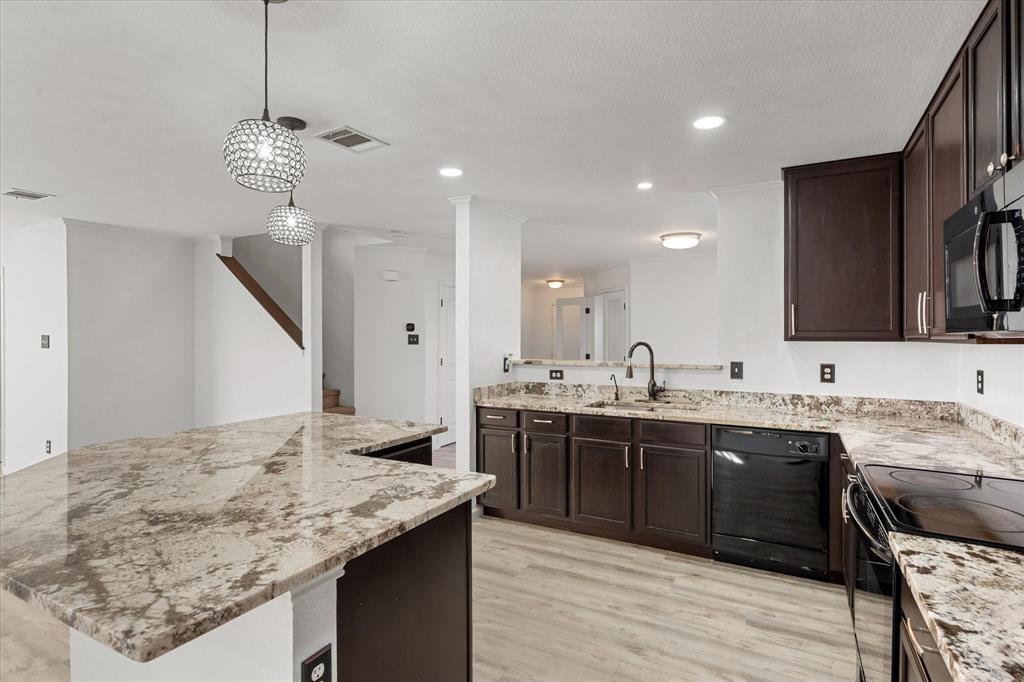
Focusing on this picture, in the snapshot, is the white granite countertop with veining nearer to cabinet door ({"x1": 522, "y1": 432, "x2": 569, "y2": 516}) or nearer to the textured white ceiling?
cabinet door ({"x1": 522, "y1": 432, "x2": 569, "y2": 516})

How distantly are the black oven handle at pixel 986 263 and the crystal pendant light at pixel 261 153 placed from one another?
1.88 meters

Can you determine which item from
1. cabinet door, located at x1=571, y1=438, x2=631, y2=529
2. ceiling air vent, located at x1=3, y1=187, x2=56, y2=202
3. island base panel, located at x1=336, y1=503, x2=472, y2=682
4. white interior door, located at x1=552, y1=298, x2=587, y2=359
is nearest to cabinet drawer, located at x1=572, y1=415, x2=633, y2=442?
cabinet door, located at x1=571, y1=438, x2=631, y2=529

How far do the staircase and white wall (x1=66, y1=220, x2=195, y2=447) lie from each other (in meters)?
1.50

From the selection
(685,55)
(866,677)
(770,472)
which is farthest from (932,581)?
(770,472)

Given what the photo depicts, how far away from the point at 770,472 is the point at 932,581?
2.02 m

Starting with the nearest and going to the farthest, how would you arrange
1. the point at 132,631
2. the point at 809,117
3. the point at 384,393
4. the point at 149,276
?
the point at 132,631
the point at 809,117
the point at 149,276
the point at 384,393

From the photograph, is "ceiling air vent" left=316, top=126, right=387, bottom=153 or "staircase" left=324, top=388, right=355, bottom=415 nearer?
"ceiling air vent" left=316, top=126, right=387, bottom=153

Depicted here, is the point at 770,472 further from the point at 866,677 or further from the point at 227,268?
the point at 227,268

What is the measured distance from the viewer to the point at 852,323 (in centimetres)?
306

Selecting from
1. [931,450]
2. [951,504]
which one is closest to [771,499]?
[931,450]

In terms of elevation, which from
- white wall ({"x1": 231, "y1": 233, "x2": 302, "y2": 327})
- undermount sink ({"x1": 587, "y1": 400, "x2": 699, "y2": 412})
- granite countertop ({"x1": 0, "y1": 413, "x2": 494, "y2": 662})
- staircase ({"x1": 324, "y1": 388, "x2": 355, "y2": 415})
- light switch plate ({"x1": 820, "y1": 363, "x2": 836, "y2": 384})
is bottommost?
staircase ({"x1": 324, "y1": 388, "x2": 355, "y2": 415})

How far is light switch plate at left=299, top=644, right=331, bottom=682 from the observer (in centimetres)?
108

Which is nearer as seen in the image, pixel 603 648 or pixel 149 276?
pixel 603 648

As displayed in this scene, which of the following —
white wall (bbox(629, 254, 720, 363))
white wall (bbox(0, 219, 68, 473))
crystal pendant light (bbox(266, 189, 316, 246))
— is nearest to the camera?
crystal pendant light (bbox(266, 189, 316, 246))
